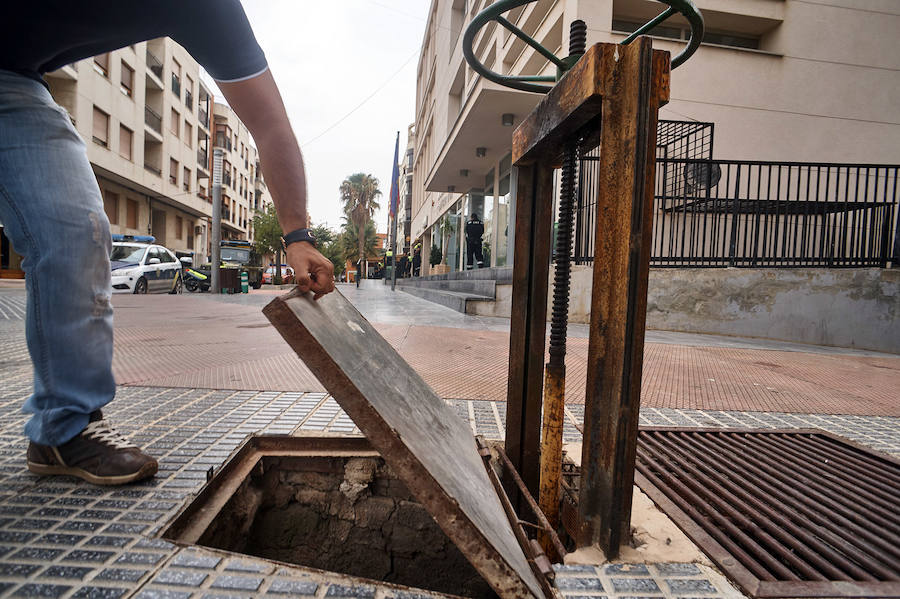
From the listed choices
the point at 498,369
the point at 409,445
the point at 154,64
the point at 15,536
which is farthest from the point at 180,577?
the point at 154,64

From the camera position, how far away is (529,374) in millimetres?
1677

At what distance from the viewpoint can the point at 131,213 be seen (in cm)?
2608

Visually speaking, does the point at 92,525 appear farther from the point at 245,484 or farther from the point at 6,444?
the point at 6,444

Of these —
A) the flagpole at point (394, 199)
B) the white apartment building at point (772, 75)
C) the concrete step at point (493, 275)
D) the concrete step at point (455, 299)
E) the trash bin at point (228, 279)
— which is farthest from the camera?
the flagpole at point (394, 199)

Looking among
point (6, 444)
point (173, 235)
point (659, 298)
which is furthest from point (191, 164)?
point (6, 444)

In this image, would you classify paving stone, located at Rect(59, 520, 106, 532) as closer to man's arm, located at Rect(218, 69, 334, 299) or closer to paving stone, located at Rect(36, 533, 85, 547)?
paving stone, located at Rect(36, 533, 85, 547)

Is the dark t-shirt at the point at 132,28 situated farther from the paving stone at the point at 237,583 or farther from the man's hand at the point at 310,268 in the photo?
the paving stone at the point at 237,583

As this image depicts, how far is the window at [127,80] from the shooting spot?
75.7 feet

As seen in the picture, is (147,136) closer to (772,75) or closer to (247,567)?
(772,75)

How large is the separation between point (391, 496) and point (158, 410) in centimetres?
132

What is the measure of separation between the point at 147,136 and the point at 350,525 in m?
31.4

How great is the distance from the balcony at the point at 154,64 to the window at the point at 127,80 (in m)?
2.91

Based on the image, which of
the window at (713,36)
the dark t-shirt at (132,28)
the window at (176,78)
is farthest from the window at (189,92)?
the dark t-shirt at (132,28)

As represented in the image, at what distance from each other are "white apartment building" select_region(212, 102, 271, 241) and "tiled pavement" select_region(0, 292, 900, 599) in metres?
41.4
